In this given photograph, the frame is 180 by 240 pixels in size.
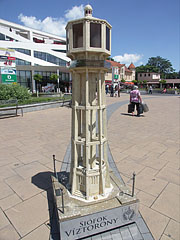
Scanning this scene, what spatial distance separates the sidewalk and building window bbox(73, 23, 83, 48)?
2.70 meters

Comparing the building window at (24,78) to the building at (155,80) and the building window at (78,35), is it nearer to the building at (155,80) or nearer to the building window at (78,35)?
the building window at (78,35)

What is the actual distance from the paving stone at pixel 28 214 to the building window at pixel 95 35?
2750 mm

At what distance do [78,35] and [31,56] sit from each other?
3851 centimetres

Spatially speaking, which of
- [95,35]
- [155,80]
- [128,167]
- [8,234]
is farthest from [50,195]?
[155,80]

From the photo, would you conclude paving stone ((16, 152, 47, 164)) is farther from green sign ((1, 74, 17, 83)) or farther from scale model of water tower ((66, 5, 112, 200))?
green sign ((1, 74, 17, 83))

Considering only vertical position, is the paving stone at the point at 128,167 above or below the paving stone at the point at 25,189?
above

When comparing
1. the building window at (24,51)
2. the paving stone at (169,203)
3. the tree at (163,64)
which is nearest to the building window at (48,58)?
the building window at (24,51)

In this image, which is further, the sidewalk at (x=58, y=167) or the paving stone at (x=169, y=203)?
the paving stone at (x=169, y=203)

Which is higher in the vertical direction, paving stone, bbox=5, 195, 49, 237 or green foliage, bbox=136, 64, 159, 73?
green foliage, bbox=136, 64, 159, 73

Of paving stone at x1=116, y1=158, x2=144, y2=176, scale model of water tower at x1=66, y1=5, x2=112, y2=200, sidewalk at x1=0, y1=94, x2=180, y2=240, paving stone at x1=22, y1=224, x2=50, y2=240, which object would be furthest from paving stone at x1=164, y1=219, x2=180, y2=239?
paving stone at x1=22, y1=224, x2=50, y2=240

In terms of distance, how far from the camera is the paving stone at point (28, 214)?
2.49m

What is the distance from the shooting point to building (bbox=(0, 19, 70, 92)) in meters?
33.5

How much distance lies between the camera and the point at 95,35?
2057mm

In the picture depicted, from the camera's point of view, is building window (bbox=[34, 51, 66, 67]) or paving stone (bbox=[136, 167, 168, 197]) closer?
paving stone (bbox=[136, 167, 168, 197])
